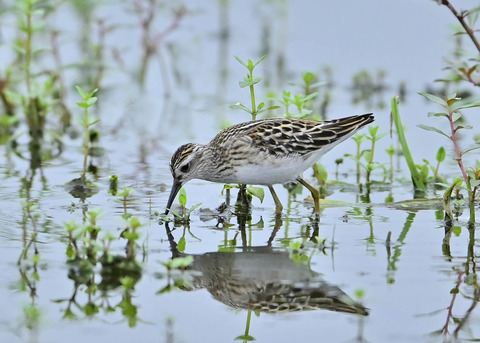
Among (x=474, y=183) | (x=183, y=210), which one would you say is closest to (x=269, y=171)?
(x=183, y=210)

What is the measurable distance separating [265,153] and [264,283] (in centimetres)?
261

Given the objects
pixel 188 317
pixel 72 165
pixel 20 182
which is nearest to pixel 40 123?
pixel 72 165

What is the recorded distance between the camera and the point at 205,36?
1727cm

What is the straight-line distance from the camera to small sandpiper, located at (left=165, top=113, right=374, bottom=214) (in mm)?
8852

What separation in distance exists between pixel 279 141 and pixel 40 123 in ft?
13.7

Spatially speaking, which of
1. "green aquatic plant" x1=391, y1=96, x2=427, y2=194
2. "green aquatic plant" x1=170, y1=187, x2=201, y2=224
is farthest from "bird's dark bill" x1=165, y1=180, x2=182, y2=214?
"green aquatic plant" x1=391, y1=96, x2=427, y2=194

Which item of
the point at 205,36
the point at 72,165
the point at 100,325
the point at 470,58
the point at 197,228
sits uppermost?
the point at 205,36

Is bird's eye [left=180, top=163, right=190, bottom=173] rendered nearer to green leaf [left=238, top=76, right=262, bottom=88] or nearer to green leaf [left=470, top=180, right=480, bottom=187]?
green leaf [left=238, top=76, right=262, bottom=88]

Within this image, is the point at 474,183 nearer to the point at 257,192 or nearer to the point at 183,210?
the point at 257,192

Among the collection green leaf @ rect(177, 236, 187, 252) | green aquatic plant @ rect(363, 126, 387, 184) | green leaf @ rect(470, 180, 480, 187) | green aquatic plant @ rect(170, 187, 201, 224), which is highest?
green aquatic plant @ rect(363, 126, 387, 184)

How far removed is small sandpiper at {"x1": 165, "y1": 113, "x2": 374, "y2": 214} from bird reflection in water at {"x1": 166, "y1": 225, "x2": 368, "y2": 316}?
1545 mm

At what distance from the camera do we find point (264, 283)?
646cm

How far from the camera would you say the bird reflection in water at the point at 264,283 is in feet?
19.7

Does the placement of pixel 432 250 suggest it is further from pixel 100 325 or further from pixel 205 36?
pixel 205 36
